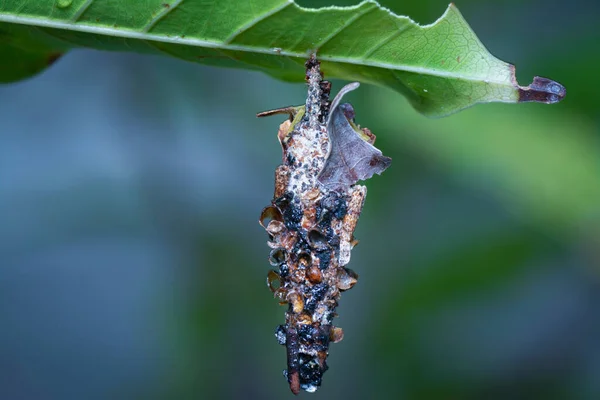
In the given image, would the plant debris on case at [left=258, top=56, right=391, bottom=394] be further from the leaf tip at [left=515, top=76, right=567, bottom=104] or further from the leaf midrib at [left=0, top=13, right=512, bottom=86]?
the leaf tip at [left=515, top=76, right=567, bottom=104]

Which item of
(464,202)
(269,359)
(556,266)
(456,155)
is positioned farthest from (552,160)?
(269,359)

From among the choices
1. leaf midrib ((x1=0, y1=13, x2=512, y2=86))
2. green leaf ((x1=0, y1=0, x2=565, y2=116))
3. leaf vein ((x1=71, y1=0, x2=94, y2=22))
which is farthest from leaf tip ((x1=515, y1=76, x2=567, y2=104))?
leaf vein ((x1=71, y1=0, x2=94, y2=22))

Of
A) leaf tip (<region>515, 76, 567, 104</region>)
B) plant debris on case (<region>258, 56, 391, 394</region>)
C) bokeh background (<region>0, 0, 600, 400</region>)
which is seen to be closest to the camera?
leaf tip (<region>515, 76, 567, 104</region>)

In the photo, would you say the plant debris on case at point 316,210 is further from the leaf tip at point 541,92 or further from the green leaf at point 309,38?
the leaf tip at point 541,92

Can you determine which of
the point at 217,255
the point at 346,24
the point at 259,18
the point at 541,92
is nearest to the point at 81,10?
the point at 259,18

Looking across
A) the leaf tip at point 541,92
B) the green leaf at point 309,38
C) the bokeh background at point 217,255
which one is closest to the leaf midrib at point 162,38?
the green leaf at point 309,38

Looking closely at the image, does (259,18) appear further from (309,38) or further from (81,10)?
(81,10)

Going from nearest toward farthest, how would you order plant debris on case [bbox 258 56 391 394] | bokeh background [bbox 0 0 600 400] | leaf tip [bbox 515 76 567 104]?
leaf tip [bbox 515 76 567 104] < plant debris on case [bbox 258 56 391 394] < bokeh background [bbox 0 0 600 400]

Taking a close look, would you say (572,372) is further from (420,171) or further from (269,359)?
(269,359)
